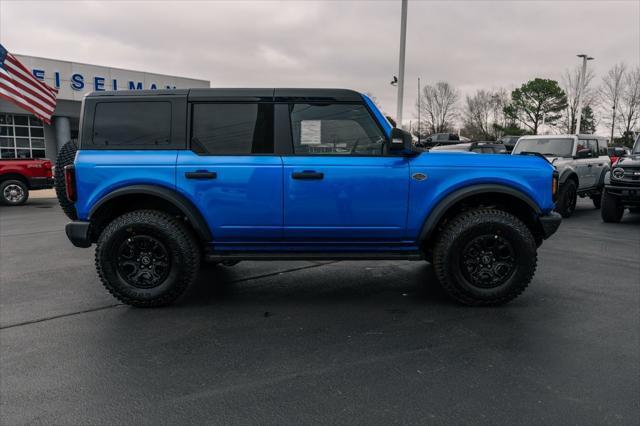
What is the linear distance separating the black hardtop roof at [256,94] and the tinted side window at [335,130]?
0.07m

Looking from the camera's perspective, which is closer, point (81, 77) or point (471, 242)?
point (471, 242)

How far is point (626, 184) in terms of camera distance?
9.18m

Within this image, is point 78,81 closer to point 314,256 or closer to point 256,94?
point 256,94

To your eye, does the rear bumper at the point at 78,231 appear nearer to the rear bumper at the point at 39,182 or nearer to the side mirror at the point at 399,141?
the side mirror at the point at 399,141

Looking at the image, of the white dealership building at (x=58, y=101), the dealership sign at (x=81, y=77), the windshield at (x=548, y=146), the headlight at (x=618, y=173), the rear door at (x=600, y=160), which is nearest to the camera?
the headlight at (x=618, y=173)

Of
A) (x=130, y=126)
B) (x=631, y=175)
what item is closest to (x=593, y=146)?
(x=631, y=175)

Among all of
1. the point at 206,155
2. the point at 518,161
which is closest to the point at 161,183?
the point at 206,155

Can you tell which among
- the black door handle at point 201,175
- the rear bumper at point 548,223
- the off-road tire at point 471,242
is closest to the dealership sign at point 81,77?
the black door handle at point 201,175

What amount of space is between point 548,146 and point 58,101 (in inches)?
1033

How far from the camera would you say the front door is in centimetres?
413

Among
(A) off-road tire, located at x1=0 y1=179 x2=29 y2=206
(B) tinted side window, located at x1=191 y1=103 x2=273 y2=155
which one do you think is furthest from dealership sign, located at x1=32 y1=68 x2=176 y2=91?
(B) tinted side window, located at x1=191 y1=103 x2=273 y2=155

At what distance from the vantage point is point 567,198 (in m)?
10.5

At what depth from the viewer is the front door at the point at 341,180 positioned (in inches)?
163

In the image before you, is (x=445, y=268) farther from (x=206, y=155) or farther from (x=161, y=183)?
(x=161, y=183)
